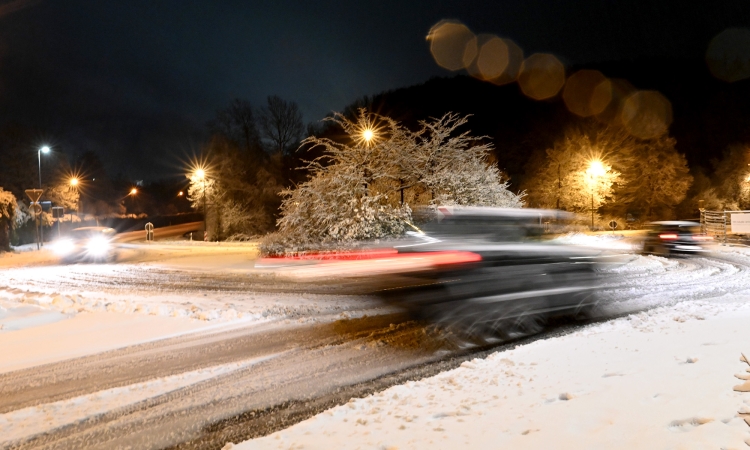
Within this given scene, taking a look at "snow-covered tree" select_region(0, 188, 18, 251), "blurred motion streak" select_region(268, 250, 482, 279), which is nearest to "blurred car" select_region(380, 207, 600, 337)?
"blurred motion streak" select_region(268, 250, 482, 279)

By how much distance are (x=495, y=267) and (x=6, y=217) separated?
33404 millimetres

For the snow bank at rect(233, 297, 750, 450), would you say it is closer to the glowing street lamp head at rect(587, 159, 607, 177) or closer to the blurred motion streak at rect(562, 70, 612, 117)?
the glowing street lamp head at rect(587, 159, 607, 177)

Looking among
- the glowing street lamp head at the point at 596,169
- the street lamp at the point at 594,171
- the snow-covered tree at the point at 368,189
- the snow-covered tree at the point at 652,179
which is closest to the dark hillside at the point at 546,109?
the snow-covered tree at the point at 652,179

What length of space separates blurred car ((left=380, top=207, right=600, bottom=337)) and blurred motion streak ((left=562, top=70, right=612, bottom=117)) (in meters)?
60.2

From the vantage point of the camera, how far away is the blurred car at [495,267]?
12.7 metres

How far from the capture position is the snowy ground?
4719mm

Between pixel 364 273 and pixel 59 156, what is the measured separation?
208ft

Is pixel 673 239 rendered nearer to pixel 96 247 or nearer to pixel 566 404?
pixel 566 404

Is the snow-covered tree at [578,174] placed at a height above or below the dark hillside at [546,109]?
below

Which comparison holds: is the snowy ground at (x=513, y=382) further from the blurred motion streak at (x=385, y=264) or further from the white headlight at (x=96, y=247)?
the white headlight at (x=96, y=247)

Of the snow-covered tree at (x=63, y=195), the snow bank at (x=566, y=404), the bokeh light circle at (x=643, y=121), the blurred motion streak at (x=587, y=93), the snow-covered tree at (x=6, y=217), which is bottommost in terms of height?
the snow bank at (x=566, y=404)

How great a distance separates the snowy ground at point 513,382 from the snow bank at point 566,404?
0.6 inches

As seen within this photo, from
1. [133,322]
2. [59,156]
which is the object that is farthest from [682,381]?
[59,156]

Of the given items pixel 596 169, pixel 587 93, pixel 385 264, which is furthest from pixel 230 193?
pixel 587 93
